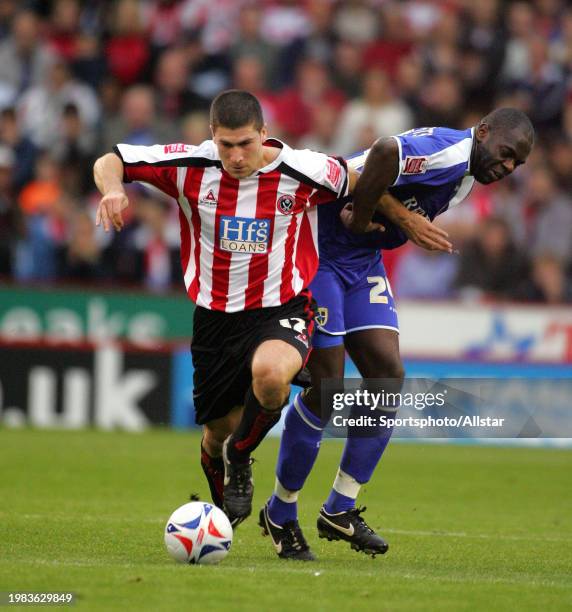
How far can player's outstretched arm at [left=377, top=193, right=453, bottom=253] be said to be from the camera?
6785 mm

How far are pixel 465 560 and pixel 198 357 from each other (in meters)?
1.77

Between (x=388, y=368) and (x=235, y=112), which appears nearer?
(x=235, y=112)

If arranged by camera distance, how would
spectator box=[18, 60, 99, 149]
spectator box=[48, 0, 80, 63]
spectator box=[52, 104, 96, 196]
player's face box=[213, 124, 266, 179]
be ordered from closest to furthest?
1. player's face box=[213, 124, 266, 179]
2. spectator box=[52, 104, 96, 196]
3. spectator box=[18, 60, 99, 149]
4. spectator box=[48, 0, 80, 63]

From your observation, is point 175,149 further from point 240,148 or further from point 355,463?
point 355,463

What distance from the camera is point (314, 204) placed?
7074mm

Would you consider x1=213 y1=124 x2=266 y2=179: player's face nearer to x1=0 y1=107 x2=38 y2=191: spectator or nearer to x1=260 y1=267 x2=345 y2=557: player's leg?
x1=260 y1=267 x2=345 y2=557: player's leg

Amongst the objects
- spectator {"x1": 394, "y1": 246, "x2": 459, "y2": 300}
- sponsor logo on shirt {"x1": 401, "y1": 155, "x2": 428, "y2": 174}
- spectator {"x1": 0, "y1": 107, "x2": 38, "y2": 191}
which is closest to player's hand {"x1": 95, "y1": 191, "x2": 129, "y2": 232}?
sponsor logo on shirt {"x1": 401, "y1": 155, "x2": 428, "y2": 174}

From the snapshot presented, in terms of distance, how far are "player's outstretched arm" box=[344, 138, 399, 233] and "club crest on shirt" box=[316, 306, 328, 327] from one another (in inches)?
23.6

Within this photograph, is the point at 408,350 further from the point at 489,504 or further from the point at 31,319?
the point at 489,504

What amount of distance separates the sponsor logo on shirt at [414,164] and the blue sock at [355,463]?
4.33ft

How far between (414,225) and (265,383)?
1141 mm

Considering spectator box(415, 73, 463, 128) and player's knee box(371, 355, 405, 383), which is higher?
spectator box(415, 73, 463, 128)

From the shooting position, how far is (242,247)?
6.88 metres

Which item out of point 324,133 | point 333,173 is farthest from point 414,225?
point 324,133
